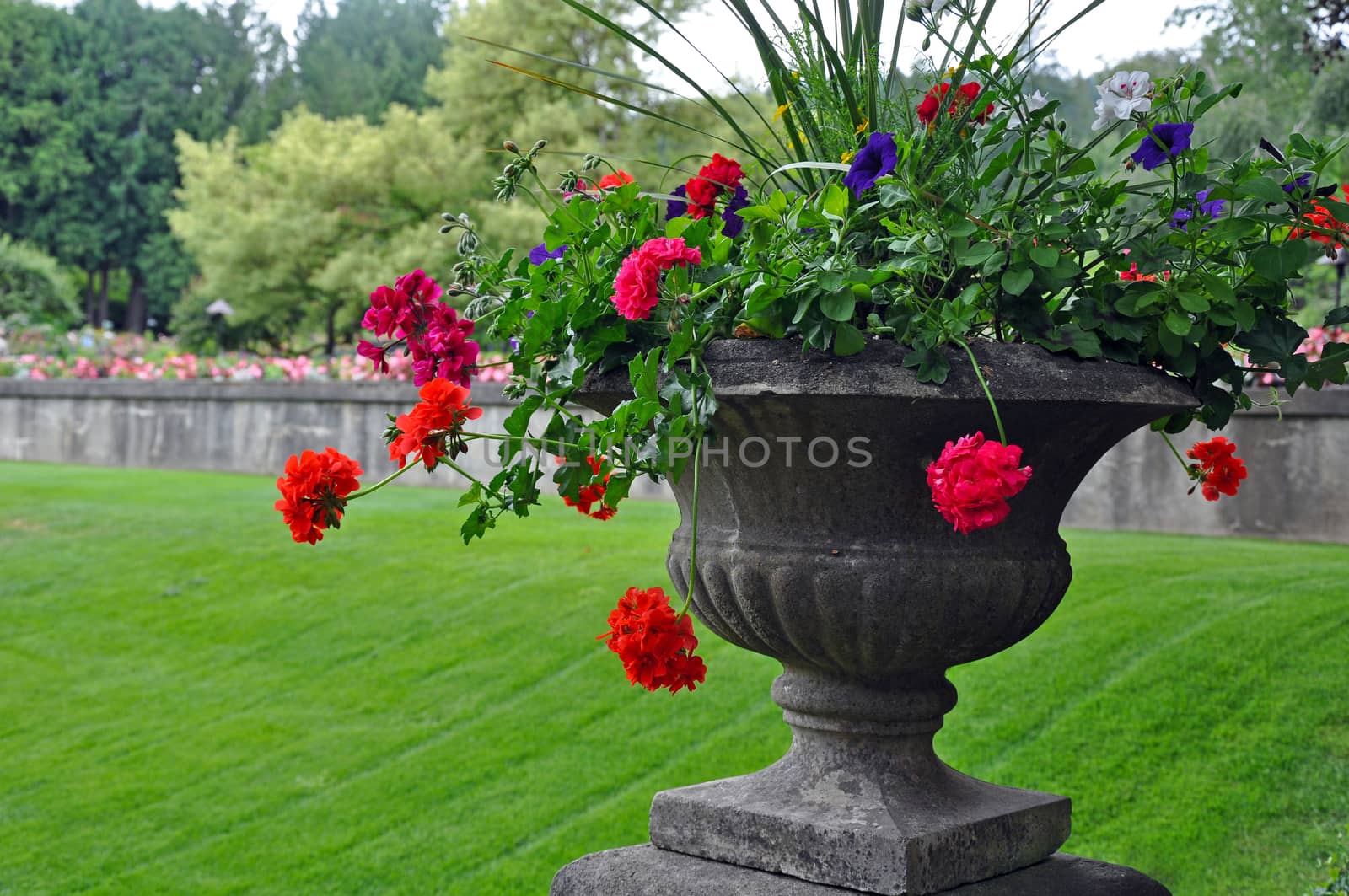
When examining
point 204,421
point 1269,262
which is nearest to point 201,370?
point 204,421

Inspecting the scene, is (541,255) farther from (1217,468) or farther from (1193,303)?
(1217,468)

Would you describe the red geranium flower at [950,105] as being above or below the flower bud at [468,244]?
above

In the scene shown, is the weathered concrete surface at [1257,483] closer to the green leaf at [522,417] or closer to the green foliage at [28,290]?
the green leaf at [522,417]

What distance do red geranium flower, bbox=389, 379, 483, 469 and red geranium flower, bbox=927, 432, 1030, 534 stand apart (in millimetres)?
755

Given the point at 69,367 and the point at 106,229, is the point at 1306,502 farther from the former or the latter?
the point at 106,229

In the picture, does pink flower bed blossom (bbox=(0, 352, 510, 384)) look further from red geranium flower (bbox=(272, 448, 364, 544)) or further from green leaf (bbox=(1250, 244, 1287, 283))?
green leaf (bbox=(1250, 244, 1287, 283))

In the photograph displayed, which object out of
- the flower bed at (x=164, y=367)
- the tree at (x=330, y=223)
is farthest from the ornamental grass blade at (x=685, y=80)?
the tree at (x=330, y=223)

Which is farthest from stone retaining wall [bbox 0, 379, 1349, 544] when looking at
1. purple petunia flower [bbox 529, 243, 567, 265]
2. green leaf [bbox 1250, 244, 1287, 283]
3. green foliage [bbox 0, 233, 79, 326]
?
green foliage [bbox 0, 233, 79, 326]

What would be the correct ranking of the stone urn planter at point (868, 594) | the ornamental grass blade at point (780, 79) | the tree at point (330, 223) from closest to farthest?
the stone urn planter at point (868, 594) → the ornamental grass blade at point (780, 79) → the tree at point (330, 223)

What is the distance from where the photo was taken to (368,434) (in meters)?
12.1

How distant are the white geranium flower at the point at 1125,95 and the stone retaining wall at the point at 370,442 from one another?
5.42 metres

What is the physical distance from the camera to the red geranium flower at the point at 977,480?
1.76 m

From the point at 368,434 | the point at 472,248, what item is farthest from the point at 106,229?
the point at 472,248

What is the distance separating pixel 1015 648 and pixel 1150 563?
1469mm
